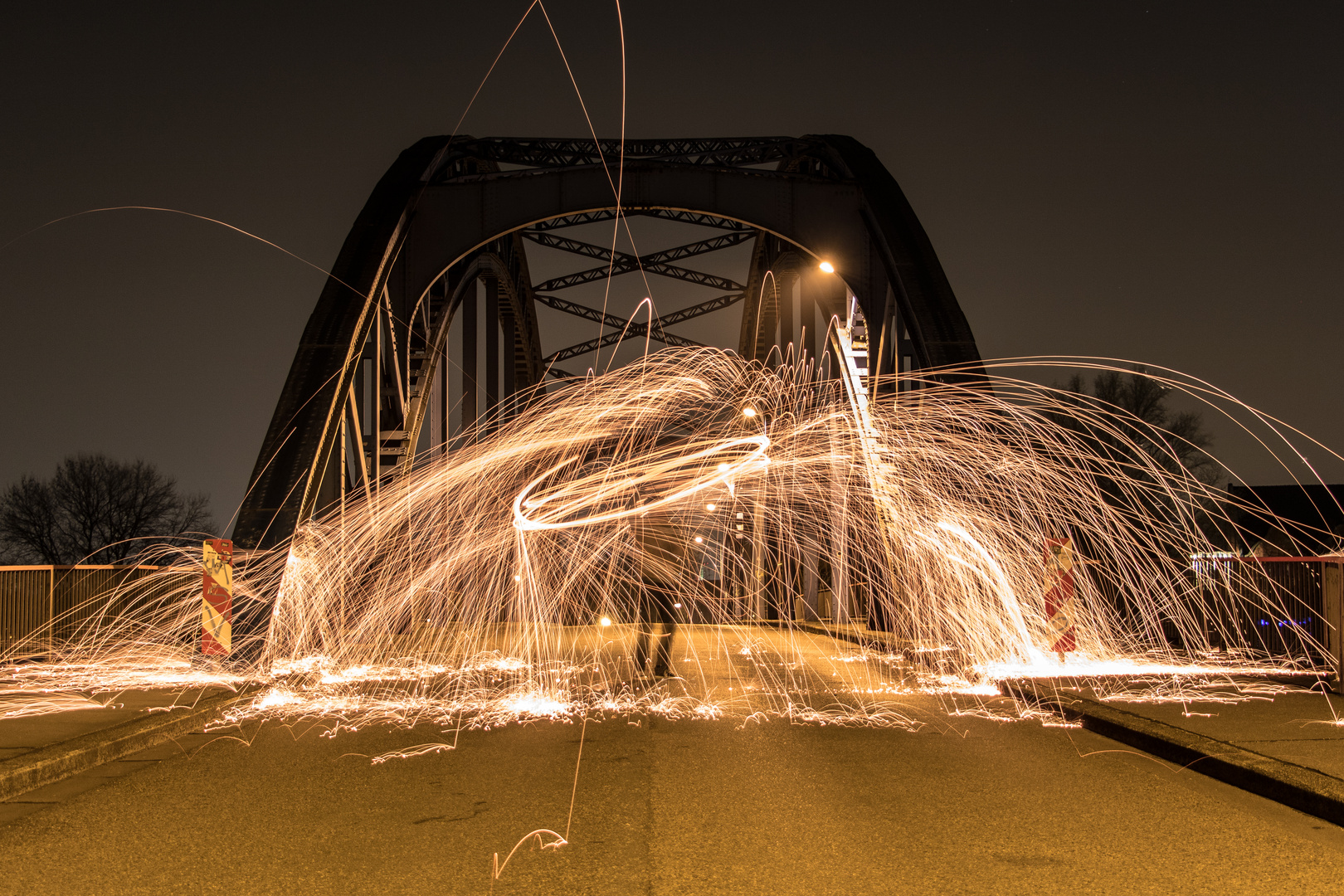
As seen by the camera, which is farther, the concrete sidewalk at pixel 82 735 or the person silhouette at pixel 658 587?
the person silhouette at pixel 658 587

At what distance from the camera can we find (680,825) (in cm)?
574

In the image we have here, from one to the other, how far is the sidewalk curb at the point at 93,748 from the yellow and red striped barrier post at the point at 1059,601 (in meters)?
9.88

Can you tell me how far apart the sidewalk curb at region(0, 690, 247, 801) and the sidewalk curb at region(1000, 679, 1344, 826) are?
7.64 m

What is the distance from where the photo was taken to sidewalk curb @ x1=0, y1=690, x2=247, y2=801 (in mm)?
6879

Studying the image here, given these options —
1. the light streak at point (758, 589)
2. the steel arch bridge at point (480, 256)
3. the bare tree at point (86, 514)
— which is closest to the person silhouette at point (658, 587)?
the light streak at point (758, 589)

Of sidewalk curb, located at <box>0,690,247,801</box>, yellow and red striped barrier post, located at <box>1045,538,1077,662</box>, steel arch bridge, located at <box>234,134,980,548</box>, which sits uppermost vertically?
steel arch bridge, located at <box>234,134,980,548</box>

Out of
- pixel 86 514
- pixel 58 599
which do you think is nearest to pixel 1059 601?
pixel 58 599

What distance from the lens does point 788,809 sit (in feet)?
19.9

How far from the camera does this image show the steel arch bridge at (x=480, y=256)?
1462 cm

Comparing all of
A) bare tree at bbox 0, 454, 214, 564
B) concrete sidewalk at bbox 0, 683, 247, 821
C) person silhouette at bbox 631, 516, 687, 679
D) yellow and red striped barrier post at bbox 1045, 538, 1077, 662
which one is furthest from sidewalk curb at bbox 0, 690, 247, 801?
bare tree at bbox 0, 454, 214, 564

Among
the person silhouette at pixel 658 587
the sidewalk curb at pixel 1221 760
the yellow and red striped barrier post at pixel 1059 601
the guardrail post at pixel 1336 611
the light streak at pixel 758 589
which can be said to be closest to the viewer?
the sidewalk curb at pixel 1221 760

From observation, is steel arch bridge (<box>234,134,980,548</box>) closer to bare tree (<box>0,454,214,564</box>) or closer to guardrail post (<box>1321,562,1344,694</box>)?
guardrail post (<box>1321,562,1344,694</box>)

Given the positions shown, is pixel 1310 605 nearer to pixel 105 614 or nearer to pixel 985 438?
pixel 985 438

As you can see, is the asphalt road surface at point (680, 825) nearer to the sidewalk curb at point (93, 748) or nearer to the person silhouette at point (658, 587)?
the sidewalk curb at point (93, 748)
